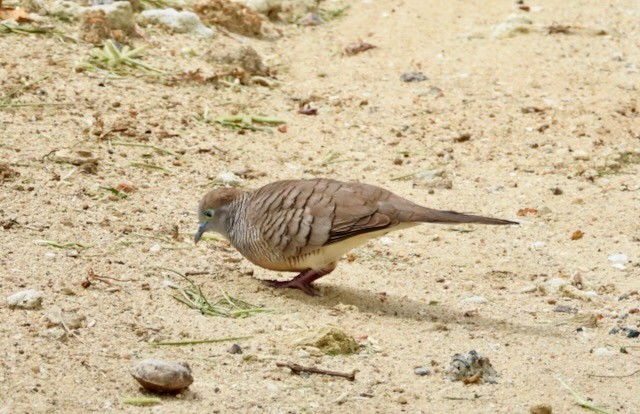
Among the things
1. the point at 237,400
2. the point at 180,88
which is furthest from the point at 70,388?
the point at 180,88

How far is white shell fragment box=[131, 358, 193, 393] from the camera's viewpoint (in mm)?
4012

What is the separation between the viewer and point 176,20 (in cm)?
900

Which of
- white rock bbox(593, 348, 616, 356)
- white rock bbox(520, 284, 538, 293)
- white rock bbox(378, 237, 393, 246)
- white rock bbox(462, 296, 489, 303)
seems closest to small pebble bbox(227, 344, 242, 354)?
white rock bbox(462, 296, 489, 303)

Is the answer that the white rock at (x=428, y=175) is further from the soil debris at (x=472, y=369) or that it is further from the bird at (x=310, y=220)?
the soil debris at (x=472, y=369)

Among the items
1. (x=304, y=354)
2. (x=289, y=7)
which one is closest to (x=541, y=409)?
(x=304, y=354)

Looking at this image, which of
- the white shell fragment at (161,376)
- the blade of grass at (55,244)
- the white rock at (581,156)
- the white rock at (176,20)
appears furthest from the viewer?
the white rock at (176,20)

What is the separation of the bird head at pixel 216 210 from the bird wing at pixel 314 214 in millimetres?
214

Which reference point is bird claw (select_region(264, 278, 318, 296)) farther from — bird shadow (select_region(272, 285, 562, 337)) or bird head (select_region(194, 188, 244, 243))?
bird head (select_region(194, 188, 244, 243))

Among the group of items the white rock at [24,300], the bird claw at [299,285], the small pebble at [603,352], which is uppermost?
the small pebble at [603,352]

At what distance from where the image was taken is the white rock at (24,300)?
4.61 m

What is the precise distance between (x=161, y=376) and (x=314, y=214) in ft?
4.84

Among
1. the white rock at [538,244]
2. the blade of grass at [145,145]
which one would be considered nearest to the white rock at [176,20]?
the blade of grass at [145,145]

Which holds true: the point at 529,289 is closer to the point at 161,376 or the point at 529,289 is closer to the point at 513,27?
the point at 161,376

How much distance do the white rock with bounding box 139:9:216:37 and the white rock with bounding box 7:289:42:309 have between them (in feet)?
15.2
